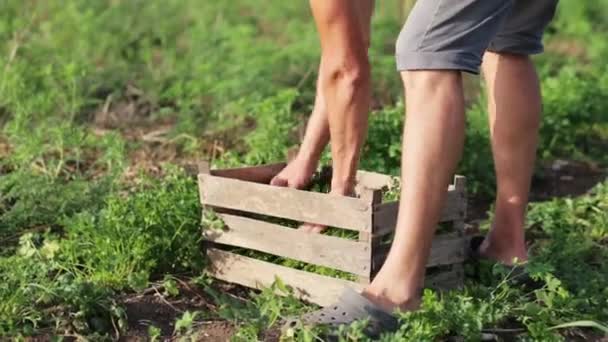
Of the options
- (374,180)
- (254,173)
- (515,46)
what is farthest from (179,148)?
(515,46)

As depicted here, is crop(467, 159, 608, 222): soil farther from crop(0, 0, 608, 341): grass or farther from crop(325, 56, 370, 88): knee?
crop(325, 56, 370, 88): knee

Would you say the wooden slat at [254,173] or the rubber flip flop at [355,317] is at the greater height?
the wooden slat at [254,173]

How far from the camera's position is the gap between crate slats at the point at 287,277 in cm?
354

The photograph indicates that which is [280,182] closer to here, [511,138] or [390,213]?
[390,213]

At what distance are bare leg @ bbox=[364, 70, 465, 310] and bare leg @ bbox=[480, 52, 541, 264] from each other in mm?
637

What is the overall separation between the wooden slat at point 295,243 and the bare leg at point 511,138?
0.62 metres

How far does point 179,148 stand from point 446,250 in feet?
7.61

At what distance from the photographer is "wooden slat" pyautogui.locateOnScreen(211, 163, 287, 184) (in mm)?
3980

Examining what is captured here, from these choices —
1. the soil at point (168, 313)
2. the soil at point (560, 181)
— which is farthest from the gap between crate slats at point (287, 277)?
the soil at point (560, 181)

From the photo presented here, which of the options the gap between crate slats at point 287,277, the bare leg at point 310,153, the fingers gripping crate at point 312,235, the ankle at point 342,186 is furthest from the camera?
the bare leg at point 310,153

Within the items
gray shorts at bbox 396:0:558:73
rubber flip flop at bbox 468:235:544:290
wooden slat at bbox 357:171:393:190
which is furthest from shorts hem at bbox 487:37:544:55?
rubber flip flop at bbox 468:235:544:290

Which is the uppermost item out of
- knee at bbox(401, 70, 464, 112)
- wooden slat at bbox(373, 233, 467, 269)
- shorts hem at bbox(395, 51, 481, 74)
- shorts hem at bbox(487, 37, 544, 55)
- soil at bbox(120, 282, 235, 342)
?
shorts hem at bbox(487, 37, 544, 55)

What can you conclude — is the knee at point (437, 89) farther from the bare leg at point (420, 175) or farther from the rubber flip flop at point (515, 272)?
the rubber flip flop at point (515, 272)

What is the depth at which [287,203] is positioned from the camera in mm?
3609
